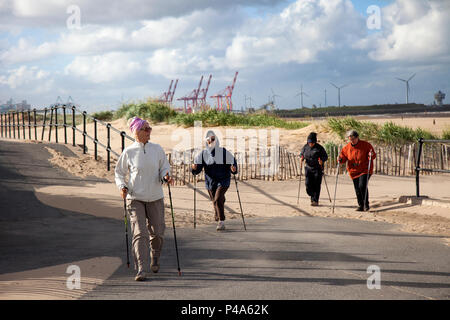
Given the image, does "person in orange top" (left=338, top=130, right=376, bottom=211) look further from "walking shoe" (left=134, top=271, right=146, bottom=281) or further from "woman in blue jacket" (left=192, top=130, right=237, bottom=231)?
"walking shoe" (left=134, top=271, right=146, bottom=281)

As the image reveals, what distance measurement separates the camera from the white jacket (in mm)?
6543

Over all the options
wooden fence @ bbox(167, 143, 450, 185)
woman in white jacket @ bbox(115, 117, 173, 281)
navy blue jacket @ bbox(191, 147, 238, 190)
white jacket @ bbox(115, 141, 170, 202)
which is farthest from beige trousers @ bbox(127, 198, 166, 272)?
wooden fence @ bbox(167, 143, 450, 185)

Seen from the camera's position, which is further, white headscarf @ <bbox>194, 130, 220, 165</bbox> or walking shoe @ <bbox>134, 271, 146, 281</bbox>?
white headscarf @ <bbox>194, 130, 220, 165</bbox>

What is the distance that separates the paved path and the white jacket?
0.98 m

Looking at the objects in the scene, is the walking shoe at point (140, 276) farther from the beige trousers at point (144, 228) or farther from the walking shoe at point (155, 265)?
the walking shoe at point (155, 265)

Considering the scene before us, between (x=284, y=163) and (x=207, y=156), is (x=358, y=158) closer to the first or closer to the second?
(x=207, y=156)

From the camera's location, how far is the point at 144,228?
6.53m

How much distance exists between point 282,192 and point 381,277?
9.40 m

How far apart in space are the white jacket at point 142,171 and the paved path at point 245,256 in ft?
3.22

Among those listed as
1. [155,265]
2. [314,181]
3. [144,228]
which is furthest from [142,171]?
[314,181]

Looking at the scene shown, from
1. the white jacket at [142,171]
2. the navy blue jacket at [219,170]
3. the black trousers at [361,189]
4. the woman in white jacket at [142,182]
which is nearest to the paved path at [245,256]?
the woman in white jacket at [142,182]

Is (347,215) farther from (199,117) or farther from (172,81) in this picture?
(172,81)

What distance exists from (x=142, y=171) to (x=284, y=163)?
12432 millimetres
